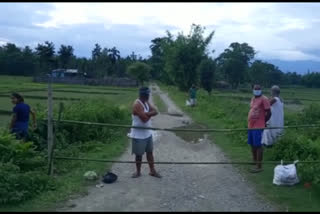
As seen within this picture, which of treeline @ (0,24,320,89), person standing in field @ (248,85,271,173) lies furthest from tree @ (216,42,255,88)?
person standing in field @ (248,85,271,173)

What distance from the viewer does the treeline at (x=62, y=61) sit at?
71.2 m

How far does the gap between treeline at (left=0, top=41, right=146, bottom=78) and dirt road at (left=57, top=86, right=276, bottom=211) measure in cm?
5879

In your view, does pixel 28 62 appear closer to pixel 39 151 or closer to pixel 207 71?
pixel 207 71

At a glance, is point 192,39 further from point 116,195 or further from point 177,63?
point 116,195

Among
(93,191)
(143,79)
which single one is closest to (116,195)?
(93,191)

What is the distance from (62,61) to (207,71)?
5272 centimetres

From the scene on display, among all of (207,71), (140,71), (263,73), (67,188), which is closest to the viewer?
(67,188)

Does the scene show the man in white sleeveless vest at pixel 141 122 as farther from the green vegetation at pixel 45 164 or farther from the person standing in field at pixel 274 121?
the person standing in field at pixel 274 121

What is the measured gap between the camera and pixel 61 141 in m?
10.2

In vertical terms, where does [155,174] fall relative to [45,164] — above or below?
below

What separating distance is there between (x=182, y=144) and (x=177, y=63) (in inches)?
1062

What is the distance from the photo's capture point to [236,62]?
73.2 metres

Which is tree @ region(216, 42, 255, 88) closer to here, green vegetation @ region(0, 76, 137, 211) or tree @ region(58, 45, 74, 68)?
tree @ region(58, 45, 74, 68)

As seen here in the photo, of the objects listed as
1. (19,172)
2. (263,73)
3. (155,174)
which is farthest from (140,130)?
(263,73)
